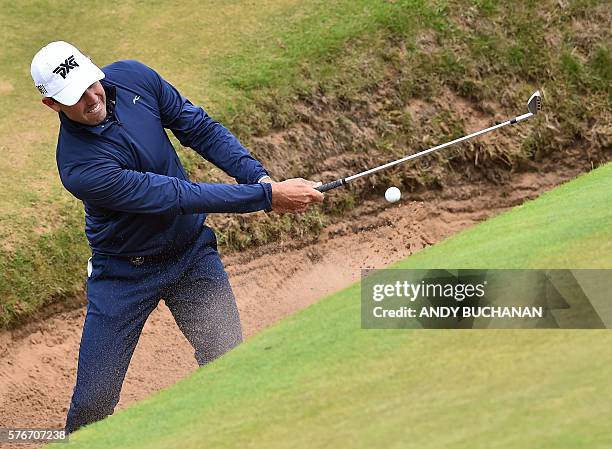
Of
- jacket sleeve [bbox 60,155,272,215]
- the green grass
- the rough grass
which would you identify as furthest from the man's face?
the rough grass

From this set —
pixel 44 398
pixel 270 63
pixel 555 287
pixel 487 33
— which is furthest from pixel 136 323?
pixel 487 33

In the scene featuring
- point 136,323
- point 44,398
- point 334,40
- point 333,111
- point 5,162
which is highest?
point 334,40

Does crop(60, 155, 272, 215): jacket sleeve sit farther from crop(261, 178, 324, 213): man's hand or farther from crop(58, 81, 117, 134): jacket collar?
crop(58, 81, 117, 134): jacket collar

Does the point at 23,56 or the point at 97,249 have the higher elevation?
the point at 23,56

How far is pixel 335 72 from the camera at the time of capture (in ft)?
41.4

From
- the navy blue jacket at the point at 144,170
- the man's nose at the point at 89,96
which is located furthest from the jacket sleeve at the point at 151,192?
the man's nose at the point at 89,96

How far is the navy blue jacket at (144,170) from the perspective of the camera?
7375 millimetres

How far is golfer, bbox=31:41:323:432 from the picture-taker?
7359 mm

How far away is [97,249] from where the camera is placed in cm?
803

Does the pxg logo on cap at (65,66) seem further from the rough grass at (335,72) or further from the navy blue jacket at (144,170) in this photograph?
the rough grass at (335,72)

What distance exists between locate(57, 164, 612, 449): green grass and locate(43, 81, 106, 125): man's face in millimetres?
1964

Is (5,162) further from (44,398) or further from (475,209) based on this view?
(475,209)

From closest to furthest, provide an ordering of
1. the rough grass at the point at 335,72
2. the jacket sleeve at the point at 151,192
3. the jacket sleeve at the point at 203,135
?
the jacket sleeve at the point at 151,192, the jacket sleeve at the point at 203,135, the rough grass at the point at 335,72

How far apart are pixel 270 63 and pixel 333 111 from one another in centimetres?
110
